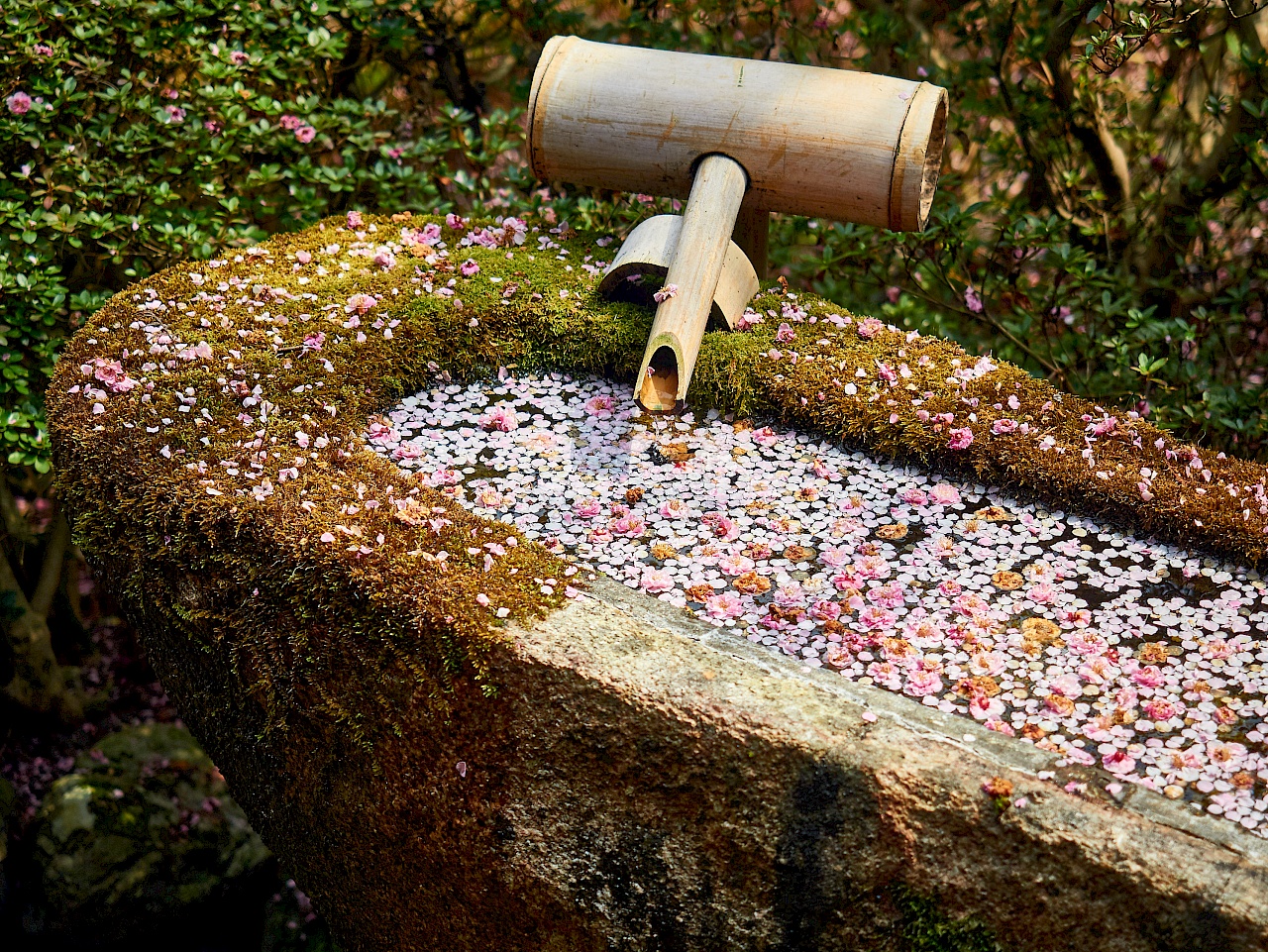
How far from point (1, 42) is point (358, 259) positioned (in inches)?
51.3

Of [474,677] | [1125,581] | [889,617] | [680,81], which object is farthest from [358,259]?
[1125,581]

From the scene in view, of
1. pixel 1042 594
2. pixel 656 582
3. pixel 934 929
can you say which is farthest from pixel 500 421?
pixel 934 929

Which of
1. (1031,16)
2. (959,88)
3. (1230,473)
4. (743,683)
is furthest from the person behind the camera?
(959,88)

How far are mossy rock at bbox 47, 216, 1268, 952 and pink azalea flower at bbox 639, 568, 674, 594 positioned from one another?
229mm

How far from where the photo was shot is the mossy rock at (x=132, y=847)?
3811 mm

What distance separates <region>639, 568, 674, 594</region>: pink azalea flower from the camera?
8.59 ft

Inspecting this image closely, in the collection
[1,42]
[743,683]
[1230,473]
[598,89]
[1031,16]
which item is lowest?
[743,683]

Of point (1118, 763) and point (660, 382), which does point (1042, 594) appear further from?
point (660, 382)

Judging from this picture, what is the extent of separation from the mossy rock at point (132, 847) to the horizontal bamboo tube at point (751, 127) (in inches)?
101

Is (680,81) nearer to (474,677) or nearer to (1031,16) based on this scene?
(1031,16)

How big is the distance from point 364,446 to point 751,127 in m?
1.46

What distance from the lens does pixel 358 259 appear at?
374 cm

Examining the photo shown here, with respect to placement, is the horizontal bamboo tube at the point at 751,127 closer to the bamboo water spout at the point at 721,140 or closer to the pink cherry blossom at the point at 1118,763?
the bamboo water spout at the point at 721,140

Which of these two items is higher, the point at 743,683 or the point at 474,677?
the point at 743,683
